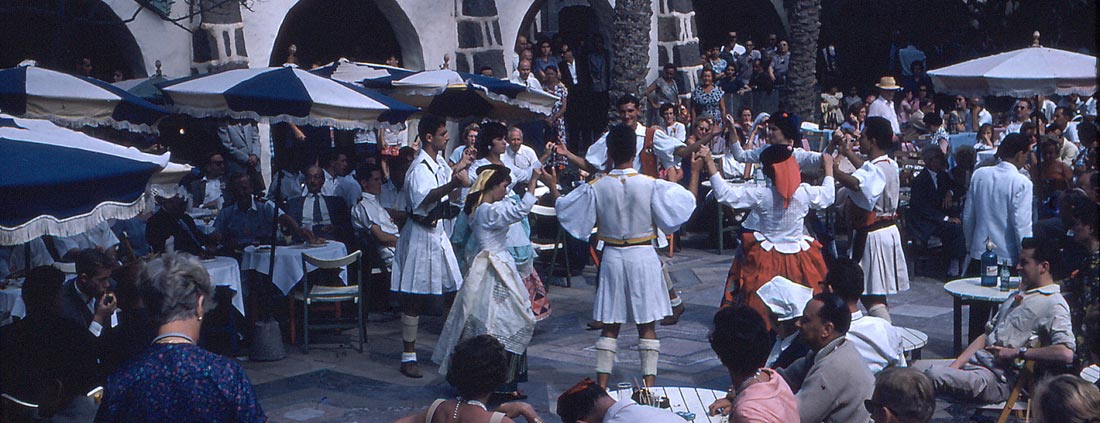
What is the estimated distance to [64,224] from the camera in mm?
Result: 5336

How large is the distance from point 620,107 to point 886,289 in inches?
102

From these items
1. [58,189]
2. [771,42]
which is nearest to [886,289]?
[58,189]

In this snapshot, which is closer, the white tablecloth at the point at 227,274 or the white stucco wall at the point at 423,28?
the white tablecloth at the point at 227,274

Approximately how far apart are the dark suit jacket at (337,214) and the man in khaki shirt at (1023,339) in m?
5.99

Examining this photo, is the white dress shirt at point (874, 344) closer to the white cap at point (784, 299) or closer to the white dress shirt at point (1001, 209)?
the white cap at point (784, 299)

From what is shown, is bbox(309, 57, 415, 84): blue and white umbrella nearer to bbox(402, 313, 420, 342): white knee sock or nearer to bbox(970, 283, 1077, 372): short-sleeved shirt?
bbox(402, 313, 420, 342): white knee sock

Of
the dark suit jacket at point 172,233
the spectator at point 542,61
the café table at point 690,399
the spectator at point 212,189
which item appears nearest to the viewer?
the café table at point 690,399

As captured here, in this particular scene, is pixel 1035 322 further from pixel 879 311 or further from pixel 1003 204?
pixel 1003 204

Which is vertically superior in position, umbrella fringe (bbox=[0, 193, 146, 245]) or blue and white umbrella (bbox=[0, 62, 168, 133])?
blue and white umbrella (bbox=[0, 62, 168, 133])

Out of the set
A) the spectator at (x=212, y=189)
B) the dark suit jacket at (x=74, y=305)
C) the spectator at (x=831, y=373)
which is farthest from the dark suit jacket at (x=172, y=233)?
the spectator at (x=831, y=373)

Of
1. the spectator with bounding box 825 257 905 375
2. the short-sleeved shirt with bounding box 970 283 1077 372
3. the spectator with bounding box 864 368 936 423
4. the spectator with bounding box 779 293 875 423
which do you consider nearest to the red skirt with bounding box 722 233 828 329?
the short-sleeved shirt with bounding box 970 283 1077 372

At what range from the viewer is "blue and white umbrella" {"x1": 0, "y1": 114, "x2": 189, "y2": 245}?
17.1ft

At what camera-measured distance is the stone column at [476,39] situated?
1983cm

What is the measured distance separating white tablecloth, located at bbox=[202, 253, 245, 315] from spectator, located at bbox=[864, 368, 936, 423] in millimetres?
5916
